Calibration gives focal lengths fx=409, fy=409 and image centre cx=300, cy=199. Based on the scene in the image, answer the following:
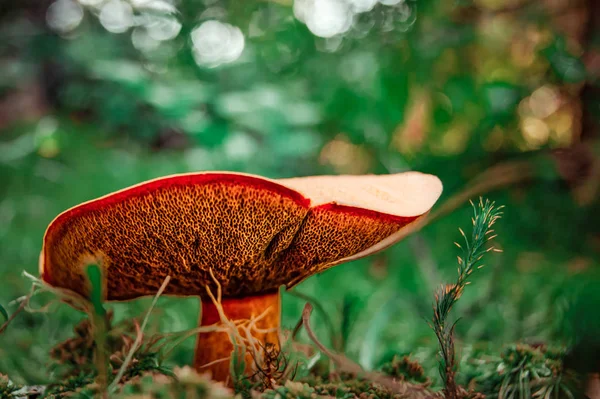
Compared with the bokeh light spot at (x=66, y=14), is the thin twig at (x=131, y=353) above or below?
below

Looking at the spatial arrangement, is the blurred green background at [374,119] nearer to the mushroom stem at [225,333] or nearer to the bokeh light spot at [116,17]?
the bokeh light spot at [116,17]

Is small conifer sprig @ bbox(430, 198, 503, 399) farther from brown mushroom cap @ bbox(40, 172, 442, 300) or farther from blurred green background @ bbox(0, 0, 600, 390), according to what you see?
blurred green background @ bbox(0, 0, 600, 390)

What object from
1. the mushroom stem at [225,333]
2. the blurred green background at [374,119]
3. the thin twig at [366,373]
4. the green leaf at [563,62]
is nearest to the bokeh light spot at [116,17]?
the blurred green background at [374,119]

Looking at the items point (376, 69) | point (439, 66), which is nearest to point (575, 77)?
point (439, 66)

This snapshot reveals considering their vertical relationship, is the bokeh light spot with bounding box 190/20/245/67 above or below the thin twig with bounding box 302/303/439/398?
above

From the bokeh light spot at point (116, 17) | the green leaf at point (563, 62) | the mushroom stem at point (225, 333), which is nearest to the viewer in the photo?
the mushroom stem at point (225, 333)

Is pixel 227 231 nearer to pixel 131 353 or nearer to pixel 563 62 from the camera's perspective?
pixel 131 353

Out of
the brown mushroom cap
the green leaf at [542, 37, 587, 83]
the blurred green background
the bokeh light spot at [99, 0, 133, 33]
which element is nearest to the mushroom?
the brown mushroom cap

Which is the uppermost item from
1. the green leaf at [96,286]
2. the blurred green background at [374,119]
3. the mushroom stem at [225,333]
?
the blurred green background at [374,119]

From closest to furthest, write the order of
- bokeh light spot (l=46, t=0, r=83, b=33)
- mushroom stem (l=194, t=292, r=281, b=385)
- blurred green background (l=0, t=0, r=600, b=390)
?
1. mushroom stem (l=194, t=292, r=281, b=385)
2. blurred green background (l=0, t=0, r=600, b=390)
3. bokeh light spot (l=46, t=0, r=83, b=33)

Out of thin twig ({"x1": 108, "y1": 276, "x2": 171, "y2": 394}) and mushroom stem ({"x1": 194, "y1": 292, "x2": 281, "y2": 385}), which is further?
mushroom stem ({"x1": 194, "y1": 292, "x2": 281, "y2": 385})
